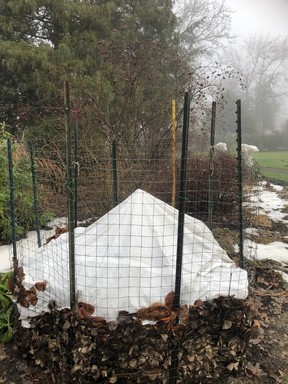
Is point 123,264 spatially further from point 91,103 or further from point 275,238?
point 91,103

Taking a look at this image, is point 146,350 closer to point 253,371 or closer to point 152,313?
point 152,313

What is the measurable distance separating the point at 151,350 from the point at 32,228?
3.80 meters

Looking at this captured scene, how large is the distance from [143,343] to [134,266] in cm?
47

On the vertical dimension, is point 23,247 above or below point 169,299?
below

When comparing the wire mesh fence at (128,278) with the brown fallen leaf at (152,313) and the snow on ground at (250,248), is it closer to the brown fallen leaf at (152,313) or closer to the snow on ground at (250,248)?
the brown fallen leaf at (152,313)

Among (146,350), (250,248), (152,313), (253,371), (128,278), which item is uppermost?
(128,278)

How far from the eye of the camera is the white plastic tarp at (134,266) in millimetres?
2195

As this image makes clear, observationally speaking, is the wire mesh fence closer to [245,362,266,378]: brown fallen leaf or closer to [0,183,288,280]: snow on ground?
[245,362,266,378]: brown fallen leaf

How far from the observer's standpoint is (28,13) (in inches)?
362

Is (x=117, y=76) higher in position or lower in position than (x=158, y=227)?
higher

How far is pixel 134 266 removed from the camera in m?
2.26

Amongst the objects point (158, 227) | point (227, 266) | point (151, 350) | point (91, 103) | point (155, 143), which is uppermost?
point (91, 103)

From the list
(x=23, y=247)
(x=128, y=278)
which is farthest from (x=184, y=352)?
(x=23, y=247)

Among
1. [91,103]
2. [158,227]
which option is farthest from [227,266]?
[91,103]
